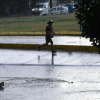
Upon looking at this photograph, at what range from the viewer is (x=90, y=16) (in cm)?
941

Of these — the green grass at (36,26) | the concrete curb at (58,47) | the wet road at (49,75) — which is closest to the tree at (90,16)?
the wet road at (49,75)

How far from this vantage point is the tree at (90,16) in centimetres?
932

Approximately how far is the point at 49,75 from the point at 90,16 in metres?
5.28

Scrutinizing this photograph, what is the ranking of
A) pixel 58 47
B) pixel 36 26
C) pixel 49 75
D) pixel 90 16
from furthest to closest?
pixel 36 26
pixel 58 47
pixel 49 75
pixel 90 16

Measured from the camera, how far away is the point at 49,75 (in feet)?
47.3

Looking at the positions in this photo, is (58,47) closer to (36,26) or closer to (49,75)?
(49,75)

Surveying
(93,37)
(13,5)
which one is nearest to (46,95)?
(93,37)

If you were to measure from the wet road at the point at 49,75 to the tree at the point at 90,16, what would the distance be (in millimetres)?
2077

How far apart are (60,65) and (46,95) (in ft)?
17.0

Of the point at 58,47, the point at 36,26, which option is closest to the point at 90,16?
the point at 58,47

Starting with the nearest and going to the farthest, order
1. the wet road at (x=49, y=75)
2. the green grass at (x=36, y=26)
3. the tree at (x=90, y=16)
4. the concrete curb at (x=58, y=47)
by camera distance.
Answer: the tree at (x=90, y=16)
the wet road at (x=49, y=75)
the concrete curb at (x=58, y=47)
the green grass at (x=36, y=26)

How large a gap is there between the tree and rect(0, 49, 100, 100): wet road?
2.08 meters

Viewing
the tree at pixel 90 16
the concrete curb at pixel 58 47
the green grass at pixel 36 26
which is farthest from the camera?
the green grass at pixel 36 26

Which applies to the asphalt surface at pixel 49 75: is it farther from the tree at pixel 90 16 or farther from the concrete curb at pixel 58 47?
the tree at pixel 90 16
